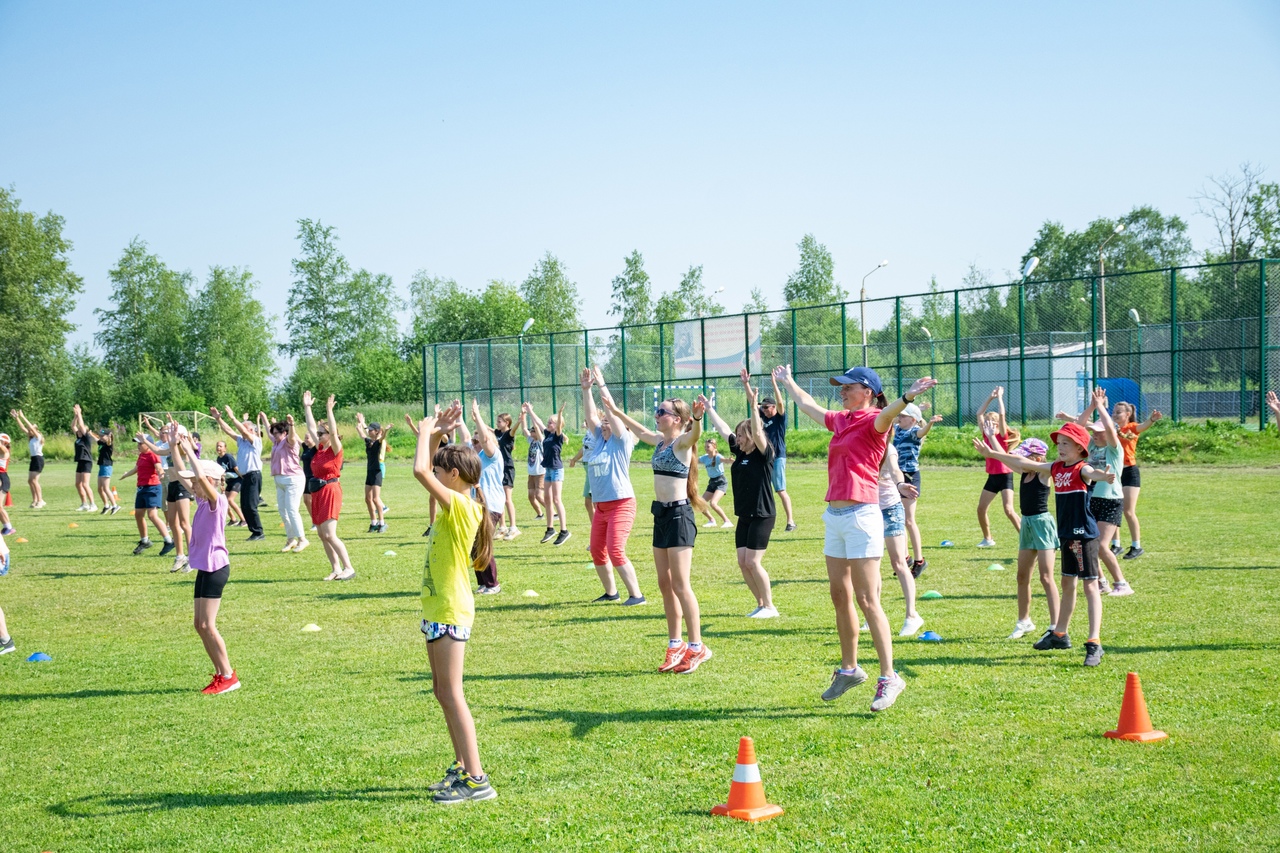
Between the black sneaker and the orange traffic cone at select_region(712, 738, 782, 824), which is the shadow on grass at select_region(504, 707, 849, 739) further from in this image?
the black sneaker

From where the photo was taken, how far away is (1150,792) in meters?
5.21

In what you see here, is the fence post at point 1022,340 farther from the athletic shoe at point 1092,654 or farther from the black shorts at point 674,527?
the black shorts at point 674,527

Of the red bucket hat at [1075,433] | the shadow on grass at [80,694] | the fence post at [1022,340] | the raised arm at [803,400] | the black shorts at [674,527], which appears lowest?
the shadow on grass at [80,694]

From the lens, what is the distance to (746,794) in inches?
199

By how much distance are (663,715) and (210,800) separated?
279 centimetres

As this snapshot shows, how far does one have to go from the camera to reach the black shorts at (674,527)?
802 centimetres

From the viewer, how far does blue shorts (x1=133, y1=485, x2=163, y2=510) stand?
16.9 m

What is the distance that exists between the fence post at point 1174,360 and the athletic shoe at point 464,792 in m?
26.2

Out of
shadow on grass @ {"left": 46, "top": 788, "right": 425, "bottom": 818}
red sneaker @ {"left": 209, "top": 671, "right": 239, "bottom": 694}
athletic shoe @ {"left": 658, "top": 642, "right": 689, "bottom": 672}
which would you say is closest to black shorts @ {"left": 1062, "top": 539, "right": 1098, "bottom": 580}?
athletic shoe @ {"left": 658, "top": 642, "right": 689, "bottom": 672}

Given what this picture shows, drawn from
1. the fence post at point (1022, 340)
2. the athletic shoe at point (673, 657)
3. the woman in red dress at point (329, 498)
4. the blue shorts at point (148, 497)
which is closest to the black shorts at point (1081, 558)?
the athletic shoe at point (673, 657)

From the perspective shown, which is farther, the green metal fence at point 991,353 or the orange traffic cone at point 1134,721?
the green metal fence at point 991,353

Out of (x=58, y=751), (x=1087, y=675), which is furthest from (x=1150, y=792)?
(x=58, y=751)

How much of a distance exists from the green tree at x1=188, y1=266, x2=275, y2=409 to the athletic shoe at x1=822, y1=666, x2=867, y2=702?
81.8 meters

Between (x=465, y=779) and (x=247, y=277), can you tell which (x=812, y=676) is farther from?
(x=247, y=277)
